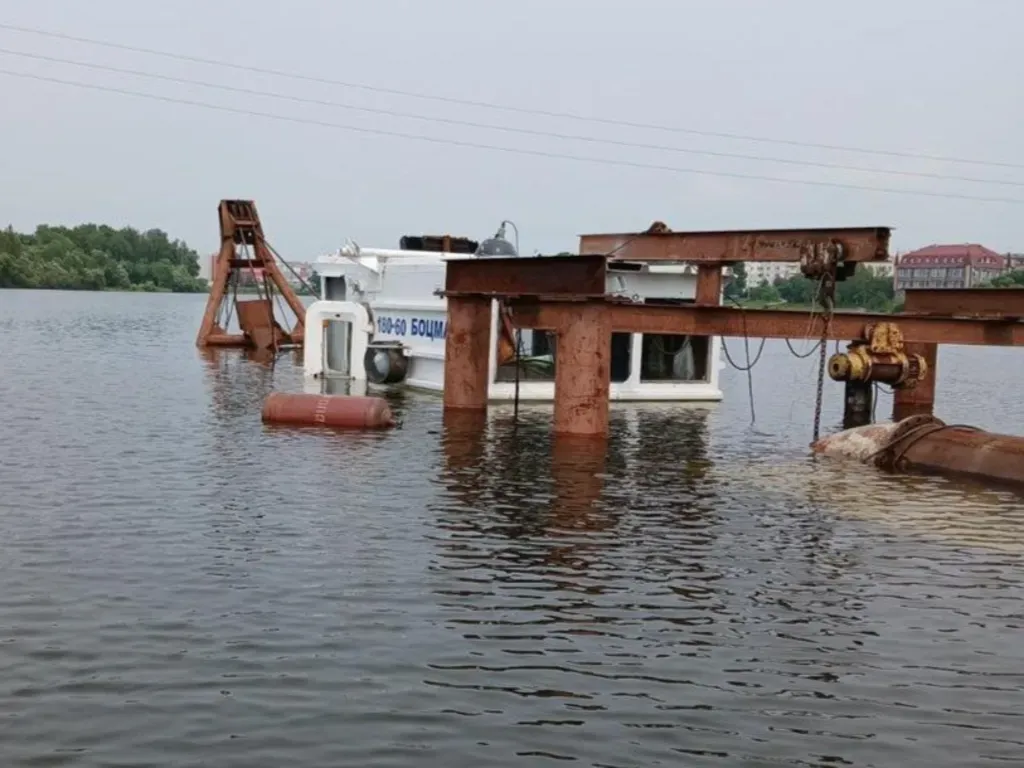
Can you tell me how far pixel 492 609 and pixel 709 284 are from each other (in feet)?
39.6

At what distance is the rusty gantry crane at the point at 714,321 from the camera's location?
57.7 feet

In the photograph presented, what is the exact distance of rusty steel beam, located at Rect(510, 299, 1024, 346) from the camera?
19.4 m

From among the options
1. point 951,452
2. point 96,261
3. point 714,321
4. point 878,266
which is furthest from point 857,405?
point 96,261

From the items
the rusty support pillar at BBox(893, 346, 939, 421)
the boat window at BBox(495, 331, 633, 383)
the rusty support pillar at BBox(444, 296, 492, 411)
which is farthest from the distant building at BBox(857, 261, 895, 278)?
the rusty support pillar at BBox(444, 296, 492, 411)

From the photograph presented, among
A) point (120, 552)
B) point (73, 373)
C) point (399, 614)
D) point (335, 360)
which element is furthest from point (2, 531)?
point (73, 373)

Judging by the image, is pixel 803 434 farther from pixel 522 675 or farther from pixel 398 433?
pixel 522 675

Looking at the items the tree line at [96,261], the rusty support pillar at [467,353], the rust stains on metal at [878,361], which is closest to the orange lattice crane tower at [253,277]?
the rusty support pillar at [467,353]

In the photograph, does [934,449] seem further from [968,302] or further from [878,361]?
[968,302]

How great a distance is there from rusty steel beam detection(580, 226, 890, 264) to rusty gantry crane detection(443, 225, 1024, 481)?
0.02 metres

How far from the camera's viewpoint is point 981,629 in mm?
9023

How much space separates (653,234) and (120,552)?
41.4 feet

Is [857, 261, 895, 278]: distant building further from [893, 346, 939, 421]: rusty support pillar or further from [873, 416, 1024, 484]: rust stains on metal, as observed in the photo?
[873, 416, 1024, 484]: rust stains on metal

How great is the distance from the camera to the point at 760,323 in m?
20.0

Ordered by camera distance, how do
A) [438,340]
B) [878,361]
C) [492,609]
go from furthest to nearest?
[438,340] → [878,361] → [492,609]
